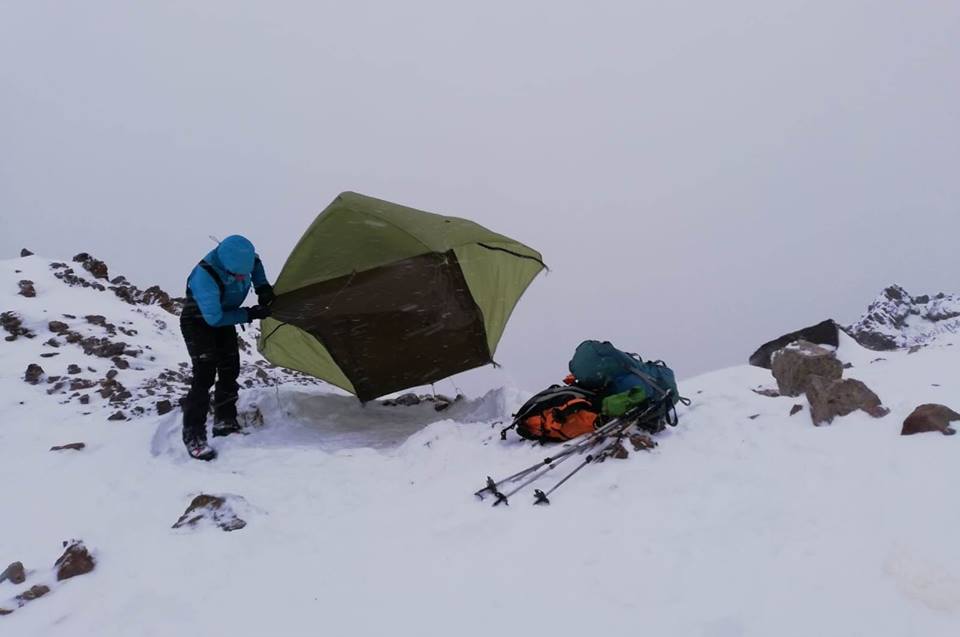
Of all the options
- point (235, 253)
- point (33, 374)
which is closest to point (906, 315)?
point (235, 253)

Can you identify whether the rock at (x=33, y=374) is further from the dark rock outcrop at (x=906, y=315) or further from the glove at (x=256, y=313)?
the dark rock outcrop at (x=906, y=315)

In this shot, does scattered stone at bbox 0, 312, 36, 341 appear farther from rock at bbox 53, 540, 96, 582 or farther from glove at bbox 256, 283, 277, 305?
rock at bbox 53, 540, 96, 582

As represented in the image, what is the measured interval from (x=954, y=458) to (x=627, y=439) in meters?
2.10

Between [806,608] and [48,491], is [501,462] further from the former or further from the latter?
[48,491]

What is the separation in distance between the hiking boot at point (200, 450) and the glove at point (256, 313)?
A: 132 cm

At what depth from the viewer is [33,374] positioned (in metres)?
7.42

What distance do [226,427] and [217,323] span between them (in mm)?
1294

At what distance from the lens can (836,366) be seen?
225 inches

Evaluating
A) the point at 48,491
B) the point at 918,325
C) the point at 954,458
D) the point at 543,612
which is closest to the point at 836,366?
the point at 954,458

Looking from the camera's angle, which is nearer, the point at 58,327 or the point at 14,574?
the point at 14,574

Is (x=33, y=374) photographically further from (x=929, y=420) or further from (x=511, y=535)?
(x=929, y=420)

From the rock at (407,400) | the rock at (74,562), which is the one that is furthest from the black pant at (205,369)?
the rock at (407,400)

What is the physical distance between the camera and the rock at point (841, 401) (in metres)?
4.45

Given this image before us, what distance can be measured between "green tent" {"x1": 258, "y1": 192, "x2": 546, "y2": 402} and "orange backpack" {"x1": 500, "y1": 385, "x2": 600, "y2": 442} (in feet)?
5.82
